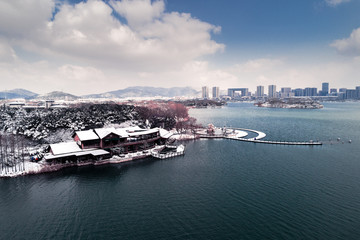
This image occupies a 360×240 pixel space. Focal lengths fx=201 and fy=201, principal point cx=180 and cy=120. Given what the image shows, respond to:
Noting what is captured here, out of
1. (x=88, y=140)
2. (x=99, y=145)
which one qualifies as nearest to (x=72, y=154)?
(x=88, y=140)

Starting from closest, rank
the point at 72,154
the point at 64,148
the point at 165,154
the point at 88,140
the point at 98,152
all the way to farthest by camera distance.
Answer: the point at 72,154, the point at 98,152, the point at 64,148, the point at 88,140, the point at 165,154

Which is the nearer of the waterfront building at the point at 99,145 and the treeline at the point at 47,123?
the waterfront building at the point at 99,145

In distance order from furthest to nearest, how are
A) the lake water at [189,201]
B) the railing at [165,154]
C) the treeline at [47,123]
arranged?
1. the treeline at [47,123]
2. the railing at [165,154]
3. the lake water at [189,201]

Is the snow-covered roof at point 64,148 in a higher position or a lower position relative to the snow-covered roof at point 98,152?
higher

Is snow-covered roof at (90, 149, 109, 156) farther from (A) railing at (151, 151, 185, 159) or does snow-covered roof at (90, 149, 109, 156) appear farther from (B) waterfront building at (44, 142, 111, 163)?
(A) railing at (151, 151, 185, 159)

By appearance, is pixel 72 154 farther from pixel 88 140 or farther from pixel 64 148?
pixel 88 140

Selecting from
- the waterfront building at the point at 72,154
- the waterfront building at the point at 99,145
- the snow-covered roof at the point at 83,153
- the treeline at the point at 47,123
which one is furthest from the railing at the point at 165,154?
the treeline at the point at 47,123

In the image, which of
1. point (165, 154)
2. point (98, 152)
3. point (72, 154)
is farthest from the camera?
point (165, 154)

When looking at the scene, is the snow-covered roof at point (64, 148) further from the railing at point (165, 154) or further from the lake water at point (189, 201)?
the railing at point (165, 154)

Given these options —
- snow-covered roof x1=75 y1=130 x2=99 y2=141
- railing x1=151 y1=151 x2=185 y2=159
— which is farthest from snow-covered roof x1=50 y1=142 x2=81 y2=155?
railing x1=151 y1=151 x2=185 y2=159
